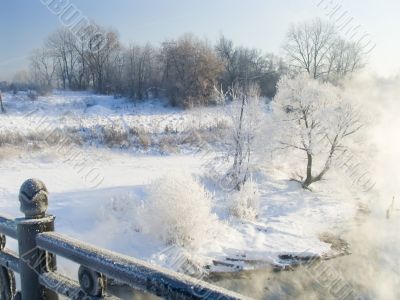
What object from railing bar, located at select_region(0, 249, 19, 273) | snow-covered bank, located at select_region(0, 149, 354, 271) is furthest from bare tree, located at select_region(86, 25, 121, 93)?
railing bar, located at select_region(0, 249, 19, 273)

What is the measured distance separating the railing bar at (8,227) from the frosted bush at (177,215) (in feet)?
27.6

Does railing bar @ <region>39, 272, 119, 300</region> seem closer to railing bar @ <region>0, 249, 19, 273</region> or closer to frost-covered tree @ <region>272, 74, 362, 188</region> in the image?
railing bar @ <region>0, 249, 19, 273</region>

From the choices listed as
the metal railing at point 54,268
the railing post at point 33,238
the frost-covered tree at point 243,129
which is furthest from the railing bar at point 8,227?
the frost-covered tree at point 243,129

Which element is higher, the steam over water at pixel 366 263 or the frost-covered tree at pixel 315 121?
the frost-covered tree at pixel 315 121

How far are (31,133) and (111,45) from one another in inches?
626

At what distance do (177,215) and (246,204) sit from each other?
3.68 meters

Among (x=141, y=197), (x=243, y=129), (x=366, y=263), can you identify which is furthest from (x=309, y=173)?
(x=141, y=197)

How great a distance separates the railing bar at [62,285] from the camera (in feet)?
7.24

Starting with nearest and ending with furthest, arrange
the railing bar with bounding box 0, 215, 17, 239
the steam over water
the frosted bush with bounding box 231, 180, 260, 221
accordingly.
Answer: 1. the railing bar with bounding box 0, 215, 17, 239
2. the steam over water
3. the frosted bush with bounding box 231, 180, 260, 221

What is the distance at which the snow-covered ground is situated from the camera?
11.1m

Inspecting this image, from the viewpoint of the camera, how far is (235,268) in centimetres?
1074

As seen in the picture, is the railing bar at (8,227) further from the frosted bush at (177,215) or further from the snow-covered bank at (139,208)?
the frosted bush at (177,215)

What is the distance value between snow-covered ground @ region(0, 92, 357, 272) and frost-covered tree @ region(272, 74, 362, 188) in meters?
1.49

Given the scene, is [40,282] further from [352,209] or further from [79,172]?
[352,209]
